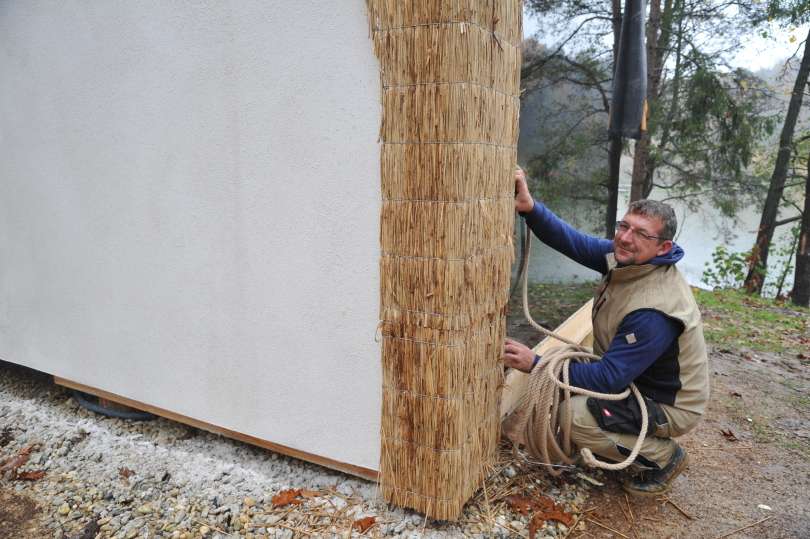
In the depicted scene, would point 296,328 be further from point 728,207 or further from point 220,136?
point 728,207

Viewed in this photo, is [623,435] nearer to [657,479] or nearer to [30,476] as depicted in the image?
[657,479]

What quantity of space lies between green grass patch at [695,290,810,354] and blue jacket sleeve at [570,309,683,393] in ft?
11.9

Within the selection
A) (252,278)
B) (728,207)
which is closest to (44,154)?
(252,278)

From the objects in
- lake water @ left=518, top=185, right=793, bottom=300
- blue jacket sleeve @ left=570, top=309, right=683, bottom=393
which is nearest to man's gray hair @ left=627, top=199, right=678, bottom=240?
blue jacket sleeve @ left=570, top=309, right=683, bottom=393

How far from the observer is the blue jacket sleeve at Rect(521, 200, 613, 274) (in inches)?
110

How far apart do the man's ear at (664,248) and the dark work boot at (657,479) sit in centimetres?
106

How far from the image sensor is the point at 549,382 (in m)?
2.50

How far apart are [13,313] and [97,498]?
1.79 metres

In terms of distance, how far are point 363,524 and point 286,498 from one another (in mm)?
434

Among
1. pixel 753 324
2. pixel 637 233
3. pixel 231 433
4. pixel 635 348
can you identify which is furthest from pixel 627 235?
pixel 753 324

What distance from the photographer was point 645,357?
7.71 feet

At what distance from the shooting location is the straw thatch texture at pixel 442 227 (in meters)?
1.87

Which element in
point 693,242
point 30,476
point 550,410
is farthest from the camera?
point 693,242

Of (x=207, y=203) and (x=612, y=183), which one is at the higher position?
(x=612, y=183)
